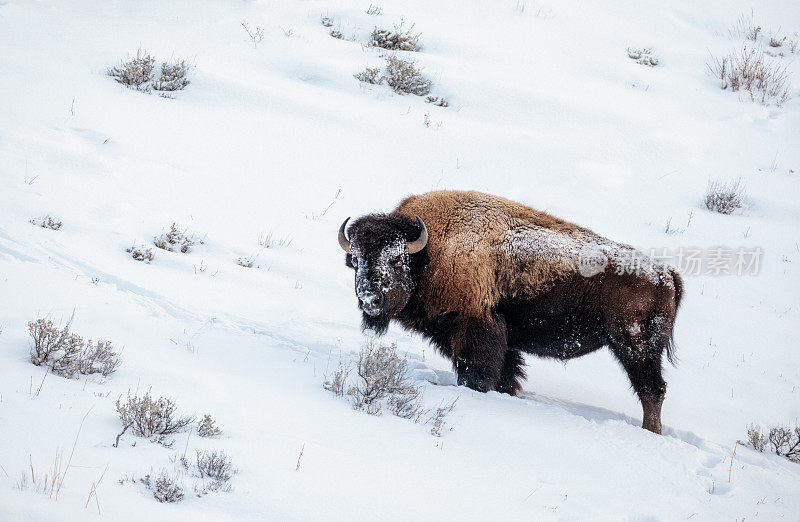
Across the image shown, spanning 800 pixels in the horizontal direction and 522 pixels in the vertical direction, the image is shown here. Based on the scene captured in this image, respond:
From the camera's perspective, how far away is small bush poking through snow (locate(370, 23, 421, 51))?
42.7 feet

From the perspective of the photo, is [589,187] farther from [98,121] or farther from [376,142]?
[98,121]

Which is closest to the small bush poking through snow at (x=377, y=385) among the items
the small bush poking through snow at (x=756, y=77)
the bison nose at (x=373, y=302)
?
the bison nose at (x=373, y=302)

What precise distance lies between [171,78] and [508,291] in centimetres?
784

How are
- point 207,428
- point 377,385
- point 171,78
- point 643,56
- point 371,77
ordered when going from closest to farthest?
point 207,428 → point 377,385 → point 171,78 → point 371,77 → point 643,56

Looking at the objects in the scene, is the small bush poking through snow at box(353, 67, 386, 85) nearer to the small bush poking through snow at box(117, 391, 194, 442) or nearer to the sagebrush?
the sagebrush

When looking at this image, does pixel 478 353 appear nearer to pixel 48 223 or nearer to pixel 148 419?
pixel 148 419

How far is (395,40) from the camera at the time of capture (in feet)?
43.2

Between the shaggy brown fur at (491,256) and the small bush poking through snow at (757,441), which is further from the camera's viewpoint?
the shaggy brown fur at (491,256)

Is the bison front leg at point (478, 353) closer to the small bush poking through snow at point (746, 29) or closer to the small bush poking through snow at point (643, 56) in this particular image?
the small bush poking through snow at point (643, 56)

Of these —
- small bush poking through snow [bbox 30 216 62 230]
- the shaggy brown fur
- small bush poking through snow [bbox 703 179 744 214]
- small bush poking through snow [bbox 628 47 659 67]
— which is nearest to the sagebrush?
small bush poking through snow [bbox 30 216 62 230]

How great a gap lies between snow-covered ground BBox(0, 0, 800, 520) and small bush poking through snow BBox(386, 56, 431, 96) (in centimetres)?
23

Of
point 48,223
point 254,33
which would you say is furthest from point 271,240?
point 254,33

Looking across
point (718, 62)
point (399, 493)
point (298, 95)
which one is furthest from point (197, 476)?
point (718, 62)

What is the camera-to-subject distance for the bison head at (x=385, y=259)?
17.8ft
